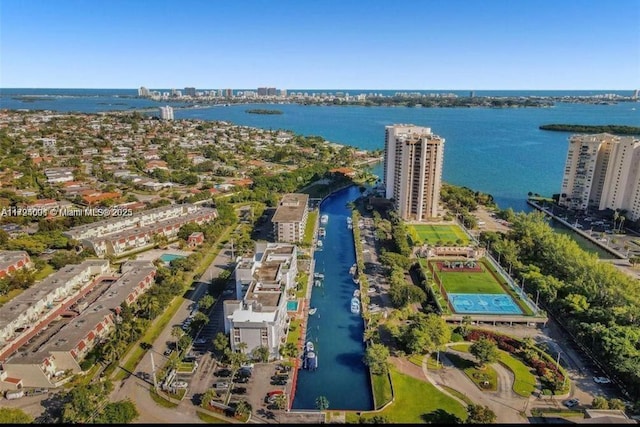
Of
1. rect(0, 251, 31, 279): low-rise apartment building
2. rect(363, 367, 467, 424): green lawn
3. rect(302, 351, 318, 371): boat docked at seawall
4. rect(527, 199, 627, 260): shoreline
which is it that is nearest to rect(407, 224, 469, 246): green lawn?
rect(527, 199, 627, 260): shoreline

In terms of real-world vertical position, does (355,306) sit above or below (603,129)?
below

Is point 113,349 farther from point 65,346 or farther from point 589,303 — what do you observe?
point 589,303

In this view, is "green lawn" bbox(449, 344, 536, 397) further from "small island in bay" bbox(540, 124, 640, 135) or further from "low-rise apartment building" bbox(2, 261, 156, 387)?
"small island in bay" bbox(540, 124, 640, 135)

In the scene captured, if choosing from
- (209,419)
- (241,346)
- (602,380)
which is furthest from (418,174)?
(209,419)

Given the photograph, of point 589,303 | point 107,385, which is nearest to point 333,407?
point 107,385

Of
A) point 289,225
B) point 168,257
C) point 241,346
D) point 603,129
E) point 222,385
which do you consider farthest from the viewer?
point 603,129

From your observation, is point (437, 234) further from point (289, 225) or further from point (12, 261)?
point (12, 261)

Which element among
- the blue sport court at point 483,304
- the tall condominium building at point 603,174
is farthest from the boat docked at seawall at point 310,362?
the tall condominium building at point 603,174
